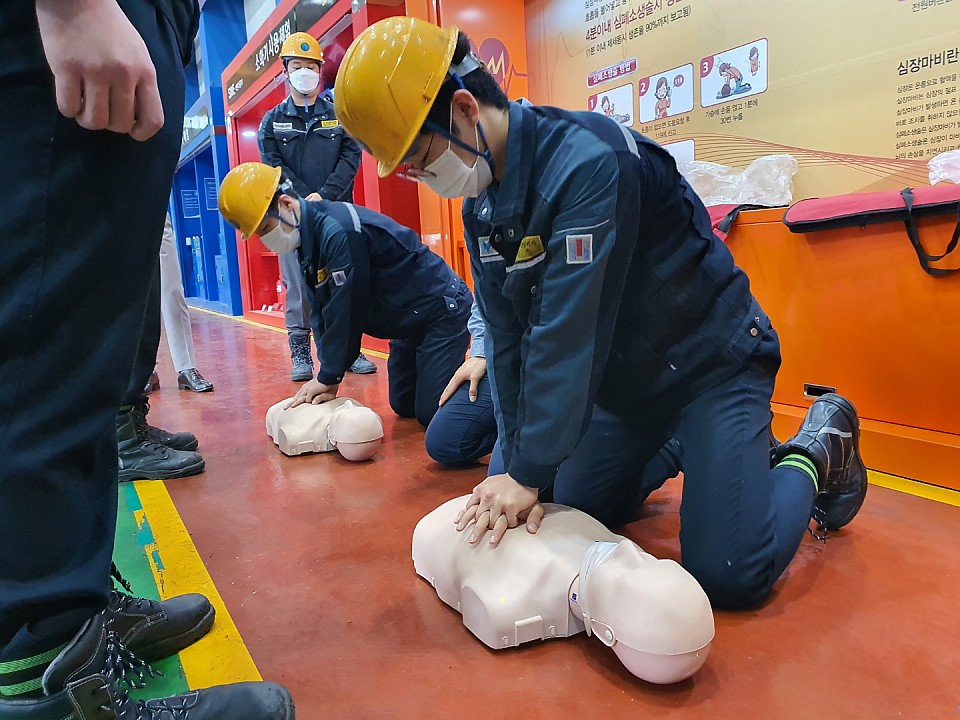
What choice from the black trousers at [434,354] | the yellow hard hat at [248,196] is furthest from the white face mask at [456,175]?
the black trousers at [434,354]

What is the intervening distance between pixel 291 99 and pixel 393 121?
4.13 meters

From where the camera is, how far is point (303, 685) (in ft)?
3.98

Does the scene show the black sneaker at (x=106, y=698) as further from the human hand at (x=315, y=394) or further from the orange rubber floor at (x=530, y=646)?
the human hand at (x=315, y=394)

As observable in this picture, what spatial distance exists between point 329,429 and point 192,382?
1961mm

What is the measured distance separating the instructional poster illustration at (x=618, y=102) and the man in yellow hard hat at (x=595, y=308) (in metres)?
2.78

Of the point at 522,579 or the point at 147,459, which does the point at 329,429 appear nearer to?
the point at 147,459

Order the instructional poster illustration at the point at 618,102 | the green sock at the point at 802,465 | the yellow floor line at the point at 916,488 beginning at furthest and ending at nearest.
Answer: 1. the instructional poster illustration at the point at 618,102
2. the yellow floor line at the point at 916,488
3. the green sock at the point at 802,465

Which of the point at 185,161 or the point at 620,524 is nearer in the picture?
the point at 620,524

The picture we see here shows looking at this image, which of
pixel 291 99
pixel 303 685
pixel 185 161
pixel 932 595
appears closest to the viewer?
pixel 303 685

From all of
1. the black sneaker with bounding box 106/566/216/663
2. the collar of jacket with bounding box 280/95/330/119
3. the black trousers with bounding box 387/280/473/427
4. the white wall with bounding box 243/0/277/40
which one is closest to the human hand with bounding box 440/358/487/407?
the black trousers with bounding box 387/280/473/427

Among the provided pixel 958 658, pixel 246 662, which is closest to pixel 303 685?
pixel 246 662

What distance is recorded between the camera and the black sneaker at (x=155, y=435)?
2.53 metres

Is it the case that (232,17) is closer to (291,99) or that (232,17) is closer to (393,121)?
(291,99)

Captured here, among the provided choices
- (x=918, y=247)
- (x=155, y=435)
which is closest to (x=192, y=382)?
(x=155, y=435)
